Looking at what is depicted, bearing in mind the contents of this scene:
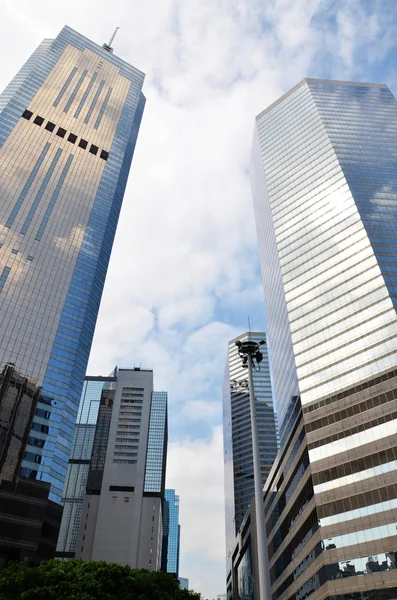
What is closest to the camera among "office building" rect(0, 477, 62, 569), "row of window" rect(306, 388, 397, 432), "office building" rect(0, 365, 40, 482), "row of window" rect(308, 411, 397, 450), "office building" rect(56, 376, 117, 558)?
"row of window" rect(308, 411, 397, 450)

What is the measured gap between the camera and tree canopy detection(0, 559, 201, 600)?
112 feet

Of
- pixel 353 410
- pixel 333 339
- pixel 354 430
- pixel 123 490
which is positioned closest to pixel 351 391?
pixel 353 410

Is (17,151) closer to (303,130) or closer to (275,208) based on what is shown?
(275,208)

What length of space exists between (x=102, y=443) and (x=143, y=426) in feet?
68.5

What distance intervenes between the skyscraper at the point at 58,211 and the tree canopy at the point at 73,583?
44866 millimetres

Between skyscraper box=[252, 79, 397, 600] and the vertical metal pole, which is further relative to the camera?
skyscraper box=[252, 79, 397, 600]

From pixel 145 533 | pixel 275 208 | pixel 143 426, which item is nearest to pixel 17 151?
pixel 275 208

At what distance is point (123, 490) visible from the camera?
151500 mm

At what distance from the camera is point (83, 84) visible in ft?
492

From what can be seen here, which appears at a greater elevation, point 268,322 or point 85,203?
point 85,203

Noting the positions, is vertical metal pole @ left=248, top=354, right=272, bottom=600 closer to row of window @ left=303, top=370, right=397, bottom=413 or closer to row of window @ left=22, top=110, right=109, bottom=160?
row of window @ left=303, top=370, right=397, bottom=413

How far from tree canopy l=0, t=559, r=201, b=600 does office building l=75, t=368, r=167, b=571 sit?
11090 cm

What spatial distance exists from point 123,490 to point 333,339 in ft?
337

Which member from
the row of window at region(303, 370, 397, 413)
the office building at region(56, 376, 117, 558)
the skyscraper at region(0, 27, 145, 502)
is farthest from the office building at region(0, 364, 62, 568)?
the office building at region(56, 376, 117, 558)
